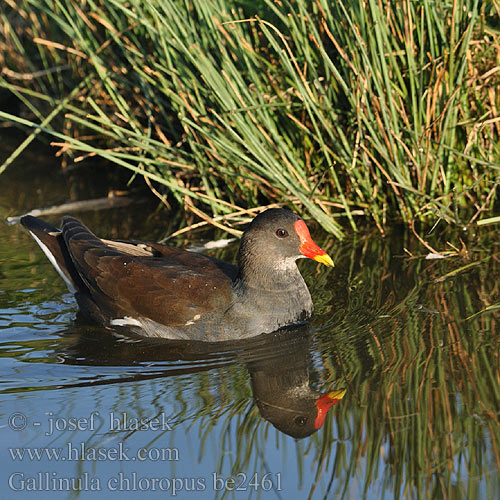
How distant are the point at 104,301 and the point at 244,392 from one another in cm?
123

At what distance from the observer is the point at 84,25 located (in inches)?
237

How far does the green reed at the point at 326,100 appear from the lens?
16.0ft

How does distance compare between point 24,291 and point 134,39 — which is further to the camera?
point 134,39

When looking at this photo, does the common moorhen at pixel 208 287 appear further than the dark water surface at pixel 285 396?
Yes

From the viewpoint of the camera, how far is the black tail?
494 cm

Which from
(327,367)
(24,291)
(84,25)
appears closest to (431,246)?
(327,367)

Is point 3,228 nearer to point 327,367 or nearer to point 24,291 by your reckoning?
point 24,291

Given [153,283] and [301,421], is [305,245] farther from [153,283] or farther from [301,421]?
[301,421]

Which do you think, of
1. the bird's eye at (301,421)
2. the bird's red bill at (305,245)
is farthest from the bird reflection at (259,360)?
the bird's red bill at (305,245)

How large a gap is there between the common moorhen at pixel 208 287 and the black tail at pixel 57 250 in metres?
0.17

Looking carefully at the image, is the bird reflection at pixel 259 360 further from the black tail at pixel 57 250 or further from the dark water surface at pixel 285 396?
the black tail at pixel 57 250

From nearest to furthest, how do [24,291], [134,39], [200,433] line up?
1. [200,433]
2. [24,291]
3. [134,39]

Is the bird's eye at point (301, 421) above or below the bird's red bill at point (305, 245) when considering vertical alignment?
below

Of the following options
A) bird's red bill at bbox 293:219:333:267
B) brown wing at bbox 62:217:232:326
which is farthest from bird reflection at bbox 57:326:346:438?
bird's red bill at bbox 293:219:333:267
